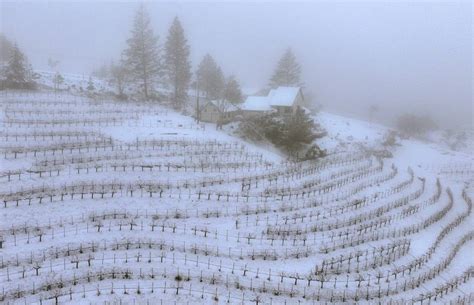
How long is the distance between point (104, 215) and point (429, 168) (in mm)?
42942

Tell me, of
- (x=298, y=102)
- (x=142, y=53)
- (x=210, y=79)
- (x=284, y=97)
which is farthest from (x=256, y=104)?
(x=142, y=53)

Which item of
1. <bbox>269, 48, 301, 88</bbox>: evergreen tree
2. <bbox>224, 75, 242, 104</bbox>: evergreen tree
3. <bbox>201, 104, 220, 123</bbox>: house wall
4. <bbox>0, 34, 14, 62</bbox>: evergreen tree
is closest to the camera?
<bbox>201, 104, 220, 123</bbox>: house wall

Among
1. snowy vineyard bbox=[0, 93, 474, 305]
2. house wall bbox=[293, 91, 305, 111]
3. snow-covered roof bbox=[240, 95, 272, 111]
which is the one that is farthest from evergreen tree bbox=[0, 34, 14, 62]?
house wall bbox=[293, 91, 305, 111]

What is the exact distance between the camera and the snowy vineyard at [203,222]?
2508 centimetres

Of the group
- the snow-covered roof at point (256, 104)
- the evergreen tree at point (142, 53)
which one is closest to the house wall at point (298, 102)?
the snow-covered roof at point (256, 104)

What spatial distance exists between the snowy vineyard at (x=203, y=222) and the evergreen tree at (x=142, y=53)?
15.7 meters

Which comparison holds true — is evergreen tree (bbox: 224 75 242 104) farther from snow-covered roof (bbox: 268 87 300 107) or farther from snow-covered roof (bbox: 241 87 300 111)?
snow-covered roof (bbox: 268 87 300 107)

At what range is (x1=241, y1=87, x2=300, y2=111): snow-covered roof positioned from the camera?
61.0m

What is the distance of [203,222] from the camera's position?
32094 millimetres

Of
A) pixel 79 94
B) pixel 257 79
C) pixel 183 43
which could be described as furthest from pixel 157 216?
pixel 257 79

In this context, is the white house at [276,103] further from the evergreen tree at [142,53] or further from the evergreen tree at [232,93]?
the evergreen tree at [142,53]

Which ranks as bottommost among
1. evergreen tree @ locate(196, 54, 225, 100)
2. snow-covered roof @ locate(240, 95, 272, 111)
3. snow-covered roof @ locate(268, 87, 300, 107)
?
snow-covered roof @ locate(240, 95, 272, 111)

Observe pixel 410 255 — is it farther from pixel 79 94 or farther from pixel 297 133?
pixel 79 94

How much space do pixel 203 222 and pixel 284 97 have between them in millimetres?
34276
